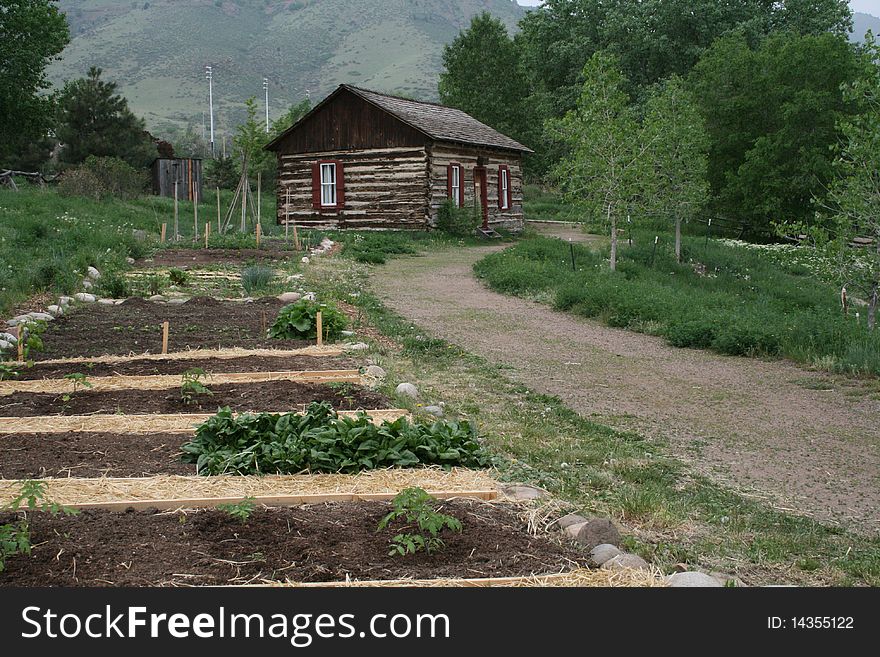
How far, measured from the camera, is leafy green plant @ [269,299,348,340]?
10502 mm

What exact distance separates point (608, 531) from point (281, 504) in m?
1.85

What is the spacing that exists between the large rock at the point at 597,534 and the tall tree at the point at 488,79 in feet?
145

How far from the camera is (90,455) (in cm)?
588

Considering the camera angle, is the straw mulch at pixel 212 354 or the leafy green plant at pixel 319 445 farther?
the straw mulch at pixel 212 354

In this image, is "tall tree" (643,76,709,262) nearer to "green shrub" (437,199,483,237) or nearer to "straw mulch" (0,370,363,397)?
"green shrub" (437,199,483,237)

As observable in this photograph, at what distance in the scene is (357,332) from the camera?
11.5 meters

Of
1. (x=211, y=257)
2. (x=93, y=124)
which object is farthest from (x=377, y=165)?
(x=93, y=124)

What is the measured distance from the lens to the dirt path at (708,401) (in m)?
6.52

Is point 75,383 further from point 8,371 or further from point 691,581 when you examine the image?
point 691,581

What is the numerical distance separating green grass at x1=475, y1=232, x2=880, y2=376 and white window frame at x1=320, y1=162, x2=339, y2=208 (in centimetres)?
838

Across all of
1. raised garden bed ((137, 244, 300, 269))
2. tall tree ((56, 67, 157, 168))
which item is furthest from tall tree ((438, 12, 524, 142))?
raised garden bed ((137, 244, 300, 269))

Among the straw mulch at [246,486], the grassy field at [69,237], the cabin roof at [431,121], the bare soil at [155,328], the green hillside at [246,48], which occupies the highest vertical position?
the green hillside at [246,48]

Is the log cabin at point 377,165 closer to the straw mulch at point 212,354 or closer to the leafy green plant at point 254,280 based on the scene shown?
the leafy green plant at point 254,280

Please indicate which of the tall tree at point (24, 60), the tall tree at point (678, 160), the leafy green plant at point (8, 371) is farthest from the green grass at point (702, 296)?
the tall tree at point (24, 60)
